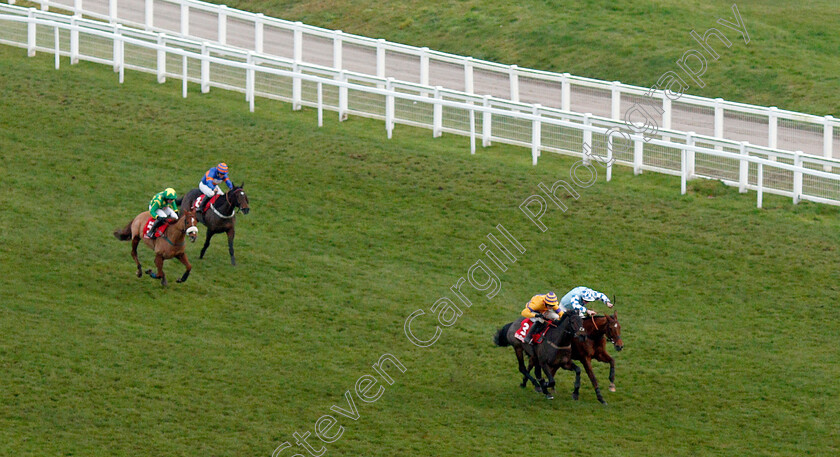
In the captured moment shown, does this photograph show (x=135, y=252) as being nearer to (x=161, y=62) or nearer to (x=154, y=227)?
(x=154, y=227)

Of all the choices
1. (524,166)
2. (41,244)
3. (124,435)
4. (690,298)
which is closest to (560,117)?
(524,166)

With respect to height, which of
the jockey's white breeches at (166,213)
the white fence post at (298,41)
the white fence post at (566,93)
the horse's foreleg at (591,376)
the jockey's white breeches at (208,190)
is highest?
the white fence post at (298,41)

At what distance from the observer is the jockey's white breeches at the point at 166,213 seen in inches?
763

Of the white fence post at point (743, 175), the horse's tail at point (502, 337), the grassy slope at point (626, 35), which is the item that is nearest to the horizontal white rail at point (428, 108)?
the white fence post at point (743, 175)

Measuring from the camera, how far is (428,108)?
26109 millimetres

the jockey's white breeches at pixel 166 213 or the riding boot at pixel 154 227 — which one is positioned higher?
the jockey's white breeches at pixel 166 213

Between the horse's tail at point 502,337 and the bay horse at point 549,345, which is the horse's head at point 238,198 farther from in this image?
the bay horse at point 549,345

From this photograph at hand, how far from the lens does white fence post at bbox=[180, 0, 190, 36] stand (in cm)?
3406

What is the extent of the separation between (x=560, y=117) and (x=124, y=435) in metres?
14.4

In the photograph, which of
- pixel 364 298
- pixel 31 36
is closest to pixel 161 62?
pixel 31 36

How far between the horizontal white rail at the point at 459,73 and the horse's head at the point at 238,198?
34.5ft

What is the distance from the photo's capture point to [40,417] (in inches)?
615

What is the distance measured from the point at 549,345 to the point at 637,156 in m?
8.19

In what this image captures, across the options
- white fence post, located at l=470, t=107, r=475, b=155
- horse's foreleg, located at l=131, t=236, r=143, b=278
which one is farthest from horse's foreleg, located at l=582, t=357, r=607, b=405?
white fence post, located at l=470, t=107, r=475, b=155
